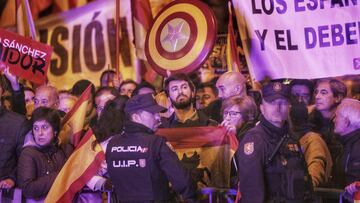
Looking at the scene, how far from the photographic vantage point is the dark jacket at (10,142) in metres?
6.32

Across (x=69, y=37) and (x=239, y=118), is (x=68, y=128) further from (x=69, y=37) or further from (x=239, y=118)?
(x=69, y=37)

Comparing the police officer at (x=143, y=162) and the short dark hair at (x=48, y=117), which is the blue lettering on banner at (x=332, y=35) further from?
the short dark hair at (x=48, y=117)

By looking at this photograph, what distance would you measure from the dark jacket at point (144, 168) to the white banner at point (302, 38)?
1536mm

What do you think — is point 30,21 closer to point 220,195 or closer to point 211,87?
point 211,87

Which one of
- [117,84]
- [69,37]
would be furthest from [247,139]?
[69,37]

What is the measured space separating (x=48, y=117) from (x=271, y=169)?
218 centimetres

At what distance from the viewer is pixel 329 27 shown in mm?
6016

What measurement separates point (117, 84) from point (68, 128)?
4.79 feet

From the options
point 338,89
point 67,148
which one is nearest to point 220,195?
point 338,89

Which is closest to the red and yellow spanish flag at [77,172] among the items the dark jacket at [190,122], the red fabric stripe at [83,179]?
the red fabric stripe at [83,179]

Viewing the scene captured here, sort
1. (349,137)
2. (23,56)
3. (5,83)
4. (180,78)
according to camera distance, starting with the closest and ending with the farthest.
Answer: (349,137)
(180,78)
(23,56)
(5,83)

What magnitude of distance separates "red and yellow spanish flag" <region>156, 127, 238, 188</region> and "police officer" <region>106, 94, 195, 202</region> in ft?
1.92

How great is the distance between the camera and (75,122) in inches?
253

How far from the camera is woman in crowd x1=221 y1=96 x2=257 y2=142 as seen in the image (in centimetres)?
582
